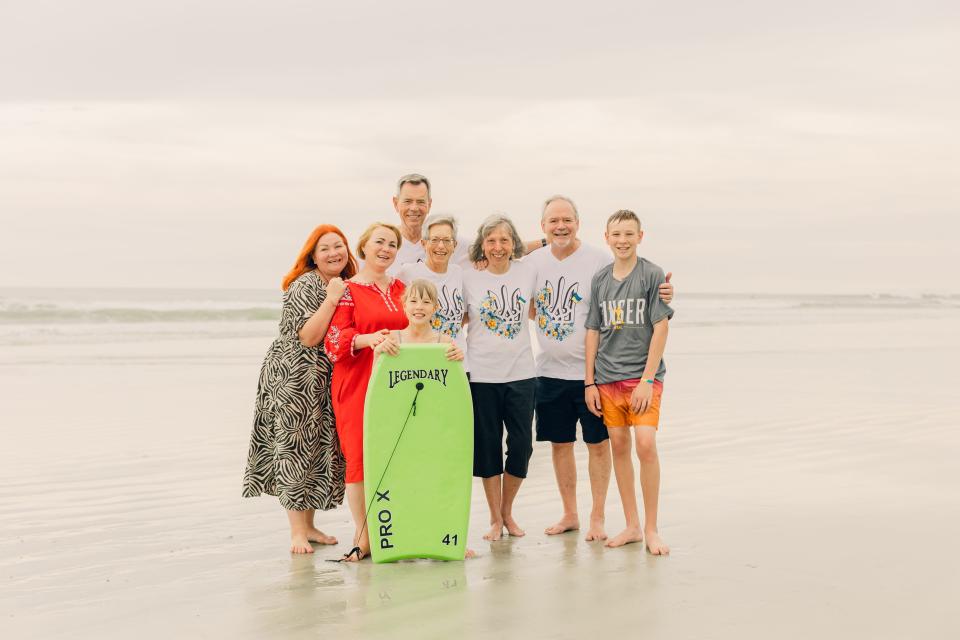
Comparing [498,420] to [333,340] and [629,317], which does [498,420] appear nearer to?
[629,317]

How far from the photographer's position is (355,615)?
3.66m

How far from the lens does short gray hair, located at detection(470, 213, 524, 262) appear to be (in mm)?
4820

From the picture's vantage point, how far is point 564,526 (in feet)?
16.6

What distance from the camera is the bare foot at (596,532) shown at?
4.87 meters

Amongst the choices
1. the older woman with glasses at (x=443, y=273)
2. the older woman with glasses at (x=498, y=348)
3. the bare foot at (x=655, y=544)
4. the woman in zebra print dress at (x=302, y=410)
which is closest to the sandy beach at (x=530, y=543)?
the bare foot at (x=655, y=544)

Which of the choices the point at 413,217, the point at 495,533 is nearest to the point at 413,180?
the point at 413,217

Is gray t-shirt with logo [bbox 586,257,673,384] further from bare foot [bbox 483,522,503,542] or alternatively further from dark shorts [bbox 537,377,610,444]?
bare foot [bbox 483,522,503,542]

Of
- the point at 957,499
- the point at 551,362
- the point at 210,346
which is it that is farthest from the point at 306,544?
the point at 210,346

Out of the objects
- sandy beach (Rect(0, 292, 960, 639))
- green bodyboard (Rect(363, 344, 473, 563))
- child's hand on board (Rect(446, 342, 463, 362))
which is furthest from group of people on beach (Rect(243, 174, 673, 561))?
sandy beach (Rect(0, 292, 960, 639))

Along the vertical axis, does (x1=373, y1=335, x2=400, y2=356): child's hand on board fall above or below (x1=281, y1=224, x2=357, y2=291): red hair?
below

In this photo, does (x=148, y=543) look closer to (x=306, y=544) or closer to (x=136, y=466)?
(x=306, y=544)

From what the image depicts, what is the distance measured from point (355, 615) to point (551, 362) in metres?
1.88

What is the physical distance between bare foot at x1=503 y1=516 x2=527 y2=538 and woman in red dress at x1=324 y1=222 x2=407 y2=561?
2.63ft

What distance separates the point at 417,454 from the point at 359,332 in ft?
2.10
